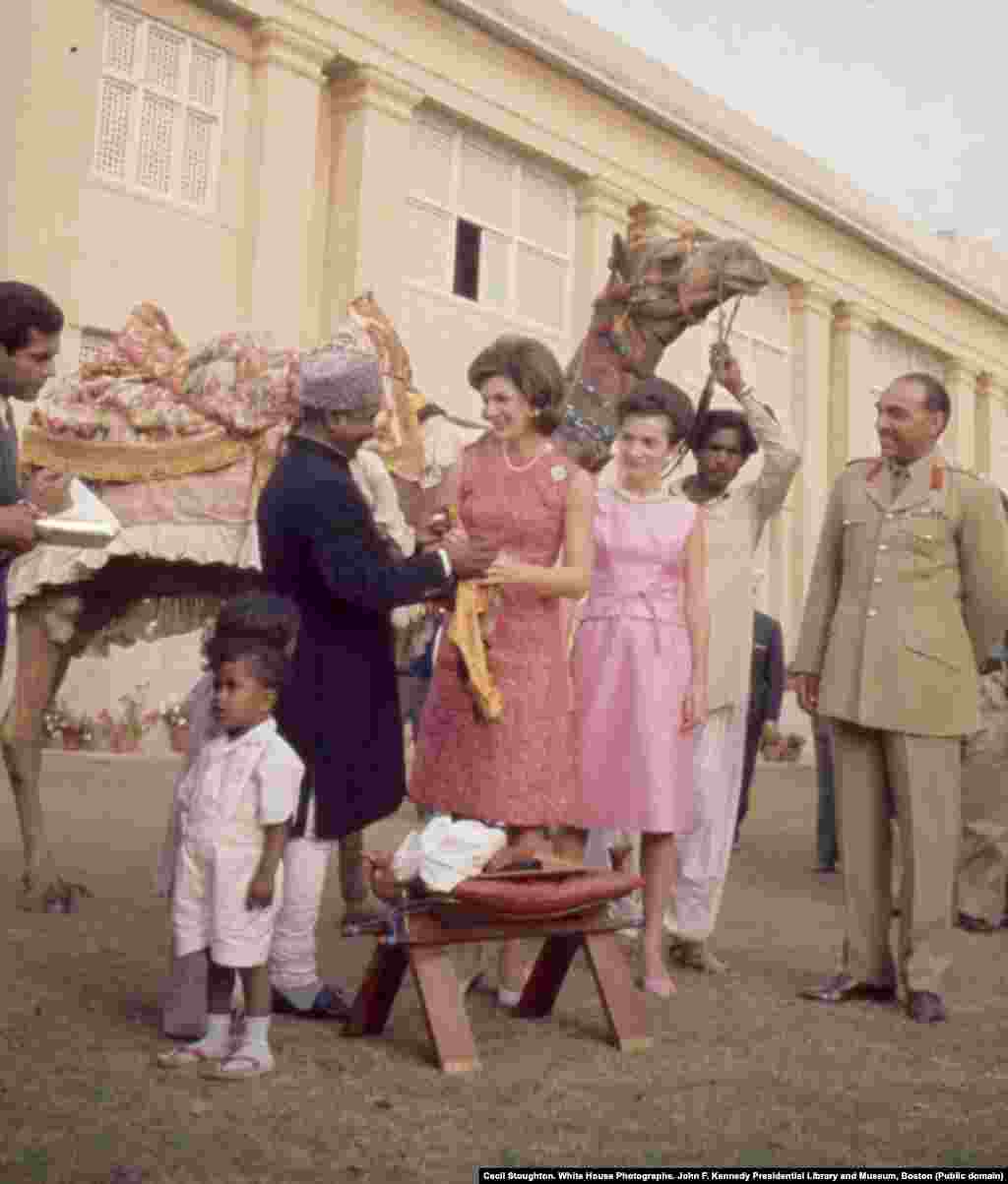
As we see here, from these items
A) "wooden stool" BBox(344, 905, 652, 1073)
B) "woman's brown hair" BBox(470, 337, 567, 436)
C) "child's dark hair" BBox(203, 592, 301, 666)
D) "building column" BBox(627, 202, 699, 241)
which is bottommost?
"wooden stool" BBox(344, 905, 652, 1073)

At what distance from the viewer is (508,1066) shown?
145 inches

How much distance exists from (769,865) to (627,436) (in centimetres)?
478

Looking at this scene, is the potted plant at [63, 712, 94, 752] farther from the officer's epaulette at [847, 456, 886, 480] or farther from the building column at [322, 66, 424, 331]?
the officer's epaulette at [847, 456, 886, 480]

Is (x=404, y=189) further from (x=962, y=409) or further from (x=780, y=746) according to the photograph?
(x=962, y=409)

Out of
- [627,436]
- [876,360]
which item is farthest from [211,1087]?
[876,360]

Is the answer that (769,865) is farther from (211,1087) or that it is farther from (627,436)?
(211,1087)

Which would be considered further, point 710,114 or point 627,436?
point 710,114

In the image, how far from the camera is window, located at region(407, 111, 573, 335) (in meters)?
19.7

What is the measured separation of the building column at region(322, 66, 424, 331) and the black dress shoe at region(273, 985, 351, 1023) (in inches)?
580

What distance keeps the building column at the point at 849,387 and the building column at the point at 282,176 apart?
1180 cm

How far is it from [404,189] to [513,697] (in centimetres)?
1576

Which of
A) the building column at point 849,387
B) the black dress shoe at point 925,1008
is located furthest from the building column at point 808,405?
the black dress shoe at point 925,1008

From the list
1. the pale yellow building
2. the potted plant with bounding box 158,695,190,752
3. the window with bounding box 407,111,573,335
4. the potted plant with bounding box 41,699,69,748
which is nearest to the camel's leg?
the potted plant with bounding box 41,699,69,748

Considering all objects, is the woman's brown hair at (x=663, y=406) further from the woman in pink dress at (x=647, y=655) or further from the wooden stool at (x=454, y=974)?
the wooden stool at (x=454, y=974)
